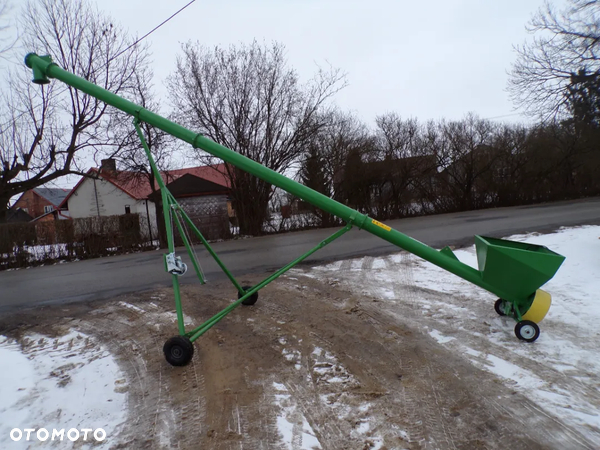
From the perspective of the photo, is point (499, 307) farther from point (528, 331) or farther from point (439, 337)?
point (439, 337)

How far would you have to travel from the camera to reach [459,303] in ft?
17.9

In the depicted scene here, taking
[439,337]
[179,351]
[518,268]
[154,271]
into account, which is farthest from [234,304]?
[154,271]

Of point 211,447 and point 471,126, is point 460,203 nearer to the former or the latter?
point 471,126

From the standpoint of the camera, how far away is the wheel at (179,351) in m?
3.90

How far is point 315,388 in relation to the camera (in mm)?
3451

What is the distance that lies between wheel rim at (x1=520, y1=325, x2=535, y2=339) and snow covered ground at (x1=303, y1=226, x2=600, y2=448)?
10 cm

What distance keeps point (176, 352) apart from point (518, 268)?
12.1 feet

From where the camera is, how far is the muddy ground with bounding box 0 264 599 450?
9.12 feet

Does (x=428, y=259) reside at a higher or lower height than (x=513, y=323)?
higher

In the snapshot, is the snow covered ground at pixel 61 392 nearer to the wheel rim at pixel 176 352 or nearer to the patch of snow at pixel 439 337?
the wheel rim at pixel 176 352

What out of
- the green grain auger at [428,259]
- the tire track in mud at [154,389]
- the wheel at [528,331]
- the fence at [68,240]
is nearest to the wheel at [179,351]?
the green grain auger at [428,259]

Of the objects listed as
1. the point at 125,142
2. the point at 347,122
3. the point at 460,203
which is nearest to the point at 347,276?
the point at 125,142

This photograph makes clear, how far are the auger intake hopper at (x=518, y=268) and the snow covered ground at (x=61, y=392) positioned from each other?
3826 millimetres

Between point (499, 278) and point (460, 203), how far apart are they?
988 inches
